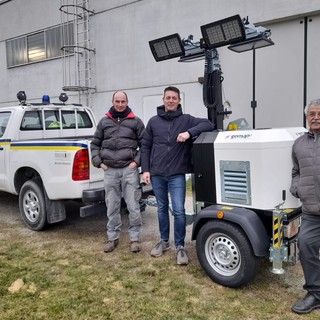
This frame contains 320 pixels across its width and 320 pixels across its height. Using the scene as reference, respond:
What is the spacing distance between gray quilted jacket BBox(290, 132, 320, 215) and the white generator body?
0.16 m

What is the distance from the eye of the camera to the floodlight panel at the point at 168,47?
13.8 ft

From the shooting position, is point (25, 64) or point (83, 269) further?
point (25, 64)

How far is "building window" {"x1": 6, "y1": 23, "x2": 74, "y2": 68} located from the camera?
13.5 metres

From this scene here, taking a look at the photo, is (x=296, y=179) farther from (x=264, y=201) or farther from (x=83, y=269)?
(x=83, y=269)

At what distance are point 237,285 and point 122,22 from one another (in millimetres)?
10209

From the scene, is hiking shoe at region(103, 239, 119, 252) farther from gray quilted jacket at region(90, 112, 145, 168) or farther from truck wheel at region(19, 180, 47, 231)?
truck wheel at region(19, 180, 47, 231)

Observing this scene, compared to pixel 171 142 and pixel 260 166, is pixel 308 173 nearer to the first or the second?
pixel 260 166

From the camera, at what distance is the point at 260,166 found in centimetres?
312

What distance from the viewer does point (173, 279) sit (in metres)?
3.55

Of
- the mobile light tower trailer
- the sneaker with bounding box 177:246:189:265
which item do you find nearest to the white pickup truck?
the sneaker with bounding box 177:246:189:265

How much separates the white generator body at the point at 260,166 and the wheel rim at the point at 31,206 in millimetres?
2904

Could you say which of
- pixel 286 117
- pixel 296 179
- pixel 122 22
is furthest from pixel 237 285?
pixel 122 22

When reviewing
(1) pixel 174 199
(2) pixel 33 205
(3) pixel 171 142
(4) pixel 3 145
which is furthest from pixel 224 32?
(4) pixel 3 145

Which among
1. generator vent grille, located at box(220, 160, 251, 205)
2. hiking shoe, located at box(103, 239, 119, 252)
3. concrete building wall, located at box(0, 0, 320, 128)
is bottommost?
hiking shoe, located at box(103, 239, 119, 252)
